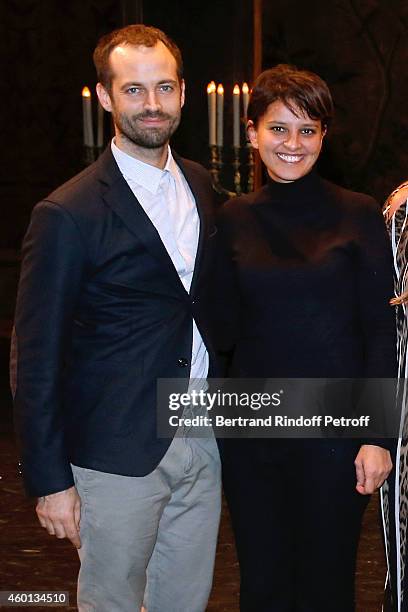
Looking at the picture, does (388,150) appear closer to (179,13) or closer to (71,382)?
(179,13)

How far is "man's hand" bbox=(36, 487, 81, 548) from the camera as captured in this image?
2162mm

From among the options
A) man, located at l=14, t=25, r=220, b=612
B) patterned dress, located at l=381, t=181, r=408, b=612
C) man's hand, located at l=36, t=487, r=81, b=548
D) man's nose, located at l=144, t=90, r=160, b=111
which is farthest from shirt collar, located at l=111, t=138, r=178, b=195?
man's hand, located at l=36, t=487, r=81, b=548

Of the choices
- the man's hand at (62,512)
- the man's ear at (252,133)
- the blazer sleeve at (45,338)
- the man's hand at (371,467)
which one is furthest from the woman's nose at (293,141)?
the man's hand at (62,512)

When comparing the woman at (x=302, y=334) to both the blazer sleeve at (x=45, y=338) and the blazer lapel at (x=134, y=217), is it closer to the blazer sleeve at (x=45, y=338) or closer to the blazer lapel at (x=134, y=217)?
the blazer lapel at (x=134, y=217)

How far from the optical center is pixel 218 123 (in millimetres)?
4500

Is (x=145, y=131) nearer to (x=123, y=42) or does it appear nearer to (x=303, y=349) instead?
(x=123, y=42)

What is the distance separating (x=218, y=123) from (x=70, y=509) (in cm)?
267

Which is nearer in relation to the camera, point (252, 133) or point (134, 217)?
point (134, 217)

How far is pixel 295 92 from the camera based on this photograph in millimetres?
2285

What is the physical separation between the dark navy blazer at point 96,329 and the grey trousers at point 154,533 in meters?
0.05

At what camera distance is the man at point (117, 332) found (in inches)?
83.7

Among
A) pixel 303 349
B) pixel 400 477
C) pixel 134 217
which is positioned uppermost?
pixel 134 217

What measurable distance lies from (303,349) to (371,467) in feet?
0.98

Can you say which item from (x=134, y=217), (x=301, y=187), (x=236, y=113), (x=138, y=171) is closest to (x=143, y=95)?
(x=138, y=171)
